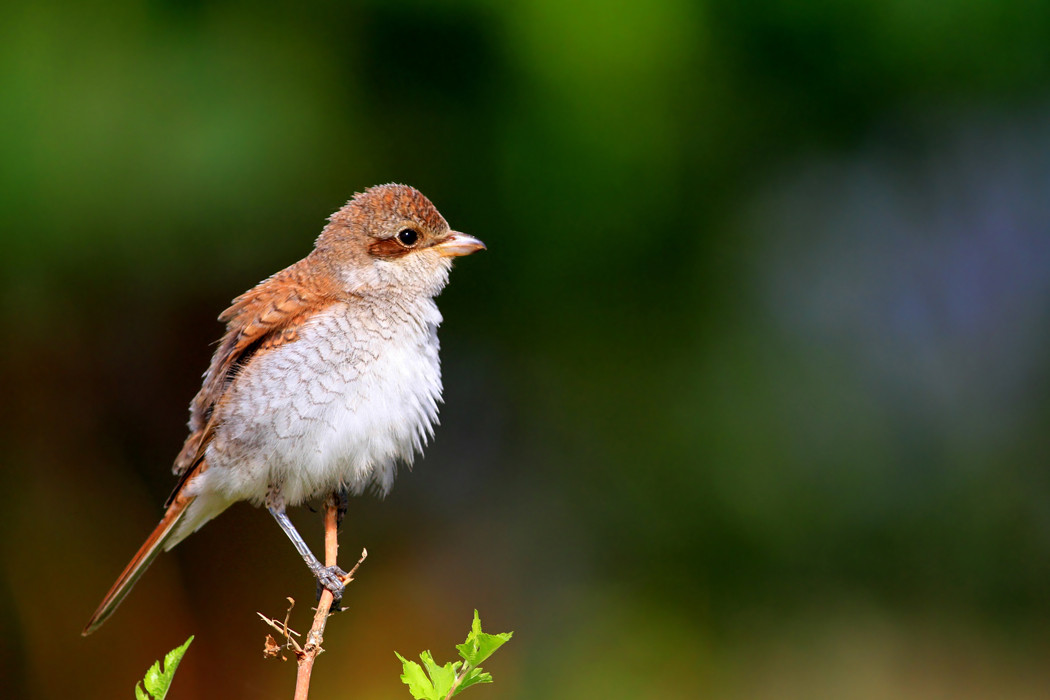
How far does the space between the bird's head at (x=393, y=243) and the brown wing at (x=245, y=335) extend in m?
0.13

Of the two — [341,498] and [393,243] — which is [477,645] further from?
[393,243]

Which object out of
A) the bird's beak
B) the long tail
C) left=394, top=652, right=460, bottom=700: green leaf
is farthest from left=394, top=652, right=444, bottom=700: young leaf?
the bird's beak

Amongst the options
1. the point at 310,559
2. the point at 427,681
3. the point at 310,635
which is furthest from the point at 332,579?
the point at 427,681

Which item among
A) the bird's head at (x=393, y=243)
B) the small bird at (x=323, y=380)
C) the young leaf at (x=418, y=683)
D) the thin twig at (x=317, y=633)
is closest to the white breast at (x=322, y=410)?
the small bird at (x=323, y=380)

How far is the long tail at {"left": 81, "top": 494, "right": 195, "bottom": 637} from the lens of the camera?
2152mm

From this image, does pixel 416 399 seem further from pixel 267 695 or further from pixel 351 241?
pixel 267 695

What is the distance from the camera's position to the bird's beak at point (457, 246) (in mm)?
2676

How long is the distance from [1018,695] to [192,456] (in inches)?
186

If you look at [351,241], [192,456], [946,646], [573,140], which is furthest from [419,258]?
[946,646]

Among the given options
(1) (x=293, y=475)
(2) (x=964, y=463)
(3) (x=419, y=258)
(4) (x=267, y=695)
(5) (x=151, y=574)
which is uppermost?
(3) (x=419, y=258)

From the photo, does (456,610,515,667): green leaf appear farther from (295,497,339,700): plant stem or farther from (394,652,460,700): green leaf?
(295,497,339,700): plant stem

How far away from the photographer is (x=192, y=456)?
96.1 inches

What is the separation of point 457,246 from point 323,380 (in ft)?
1.96

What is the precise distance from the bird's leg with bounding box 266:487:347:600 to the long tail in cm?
22
